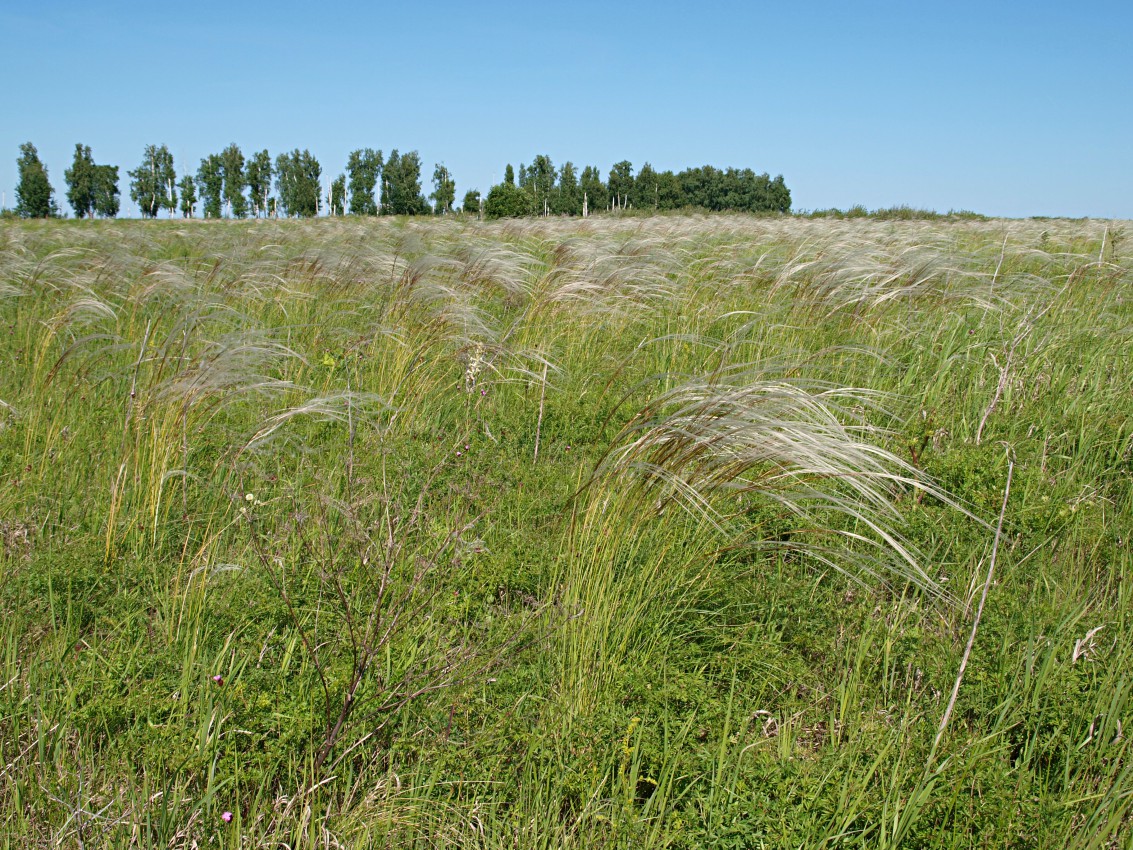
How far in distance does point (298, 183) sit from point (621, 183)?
22812mm

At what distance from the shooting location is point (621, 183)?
1902 inches

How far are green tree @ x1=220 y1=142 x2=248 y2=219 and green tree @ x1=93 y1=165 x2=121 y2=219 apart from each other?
7.31 m

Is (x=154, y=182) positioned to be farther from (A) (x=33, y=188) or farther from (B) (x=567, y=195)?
(B) (x=567, y=195)

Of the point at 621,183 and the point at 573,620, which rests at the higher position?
the point at 621,183

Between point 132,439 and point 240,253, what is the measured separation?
179 inches

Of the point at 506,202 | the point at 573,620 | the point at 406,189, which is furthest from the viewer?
the point at 406,189

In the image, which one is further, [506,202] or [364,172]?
[364,172]

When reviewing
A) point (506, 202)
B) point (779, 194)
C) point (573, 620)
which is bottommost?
point (573, 620)

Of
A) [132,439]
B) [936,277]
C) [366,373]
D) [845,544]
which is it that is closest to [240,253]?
[366,373]

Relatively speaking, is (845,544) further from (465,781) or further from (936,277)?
(936,277)

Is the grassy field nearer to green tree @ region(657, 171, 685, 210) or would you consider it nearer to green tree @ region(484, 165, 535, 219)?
green tree @ region(484, 165, 535, 219)

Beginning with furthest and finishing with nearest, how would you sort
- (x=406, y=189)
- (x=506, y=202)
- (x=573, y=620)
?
1. (x=406, y=189)
2. (x=506, y=202)
3. (x=573, y=620)

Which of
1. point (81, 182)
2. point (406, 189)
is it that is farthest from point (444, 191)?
point (81, 182)

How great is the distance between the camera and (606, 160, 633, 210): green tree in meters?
48.1
